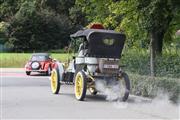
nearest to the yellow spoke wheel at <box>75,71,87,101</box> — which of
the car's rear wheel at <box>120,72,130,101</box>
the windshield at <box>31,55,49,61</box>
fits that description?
the car's rear wheel at <box>120,72,130,101</box>

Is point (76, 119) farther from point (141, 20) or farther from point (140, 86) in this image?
point (141, 20)

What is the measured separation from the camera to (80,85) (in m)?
16.8

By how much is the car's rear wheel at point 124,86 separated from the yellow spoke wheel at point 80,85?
50.0 inches

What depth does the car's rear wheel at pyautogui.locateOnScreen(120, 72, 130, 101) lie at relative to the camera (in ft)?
54.1

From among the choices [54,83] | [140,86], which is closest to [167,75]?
[140,86]

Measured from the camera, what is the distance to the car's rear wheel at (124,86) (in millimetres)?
16484

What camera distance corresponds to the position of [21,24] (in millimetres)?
85000

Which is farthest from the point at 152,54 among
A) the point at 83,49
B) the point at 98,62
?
the point at 98,62

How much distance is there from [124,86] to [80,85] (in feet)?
4.64

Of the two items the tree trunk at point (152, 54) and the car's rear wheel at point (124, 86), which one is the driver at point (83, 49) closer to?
the car's rear wheel at point (124, 86)

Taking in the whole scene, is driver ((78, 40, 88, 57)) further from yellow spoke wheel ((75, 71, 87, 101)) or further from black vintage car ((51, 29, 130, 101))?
yellow spoke wheel ((75, 71, 87, 101))

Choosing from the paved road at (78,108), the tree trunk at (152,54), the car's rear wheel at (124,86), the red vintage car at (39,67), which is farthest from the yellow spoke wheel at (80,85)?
the red vintage car at (39,67)

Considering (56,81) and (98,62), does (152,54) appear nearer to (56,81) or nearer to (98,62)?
(98,62)

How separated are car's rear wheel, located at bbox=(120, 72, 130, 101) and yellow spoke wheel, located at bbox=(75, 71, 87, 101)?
127 cm
